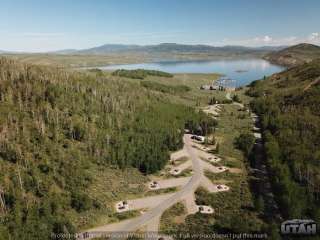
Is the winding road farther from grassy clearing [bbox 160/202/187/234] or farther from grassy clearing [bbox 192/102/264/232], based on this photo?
grassy clearing [bbox 192/102/264/232]

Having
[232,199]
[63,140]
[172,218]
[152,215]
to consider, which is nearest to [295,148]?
[232,199]

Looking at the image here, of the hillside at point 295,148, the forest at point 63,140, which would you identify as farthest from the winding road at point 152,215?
the hillside at point 295,148

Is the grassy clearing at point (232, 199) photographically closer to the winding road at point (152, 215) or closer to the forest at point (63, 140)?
the winding road at point (152, 215)

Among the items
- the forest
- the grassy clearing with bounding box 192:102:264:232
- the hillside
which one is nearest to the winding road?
the grassy clearing with bounding box 192:102:264:232

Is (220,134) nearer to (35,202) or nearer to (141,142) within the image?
(141,142)

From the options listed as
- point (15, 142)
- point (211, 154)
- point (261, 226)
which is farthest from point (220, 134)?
point (15, 142)

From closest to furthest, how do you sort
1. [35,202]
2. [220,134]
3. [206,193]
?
[35,202] → [206,193] → [220,134]

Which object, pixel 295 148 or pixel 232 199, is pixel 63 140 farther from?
pixel 295 148
